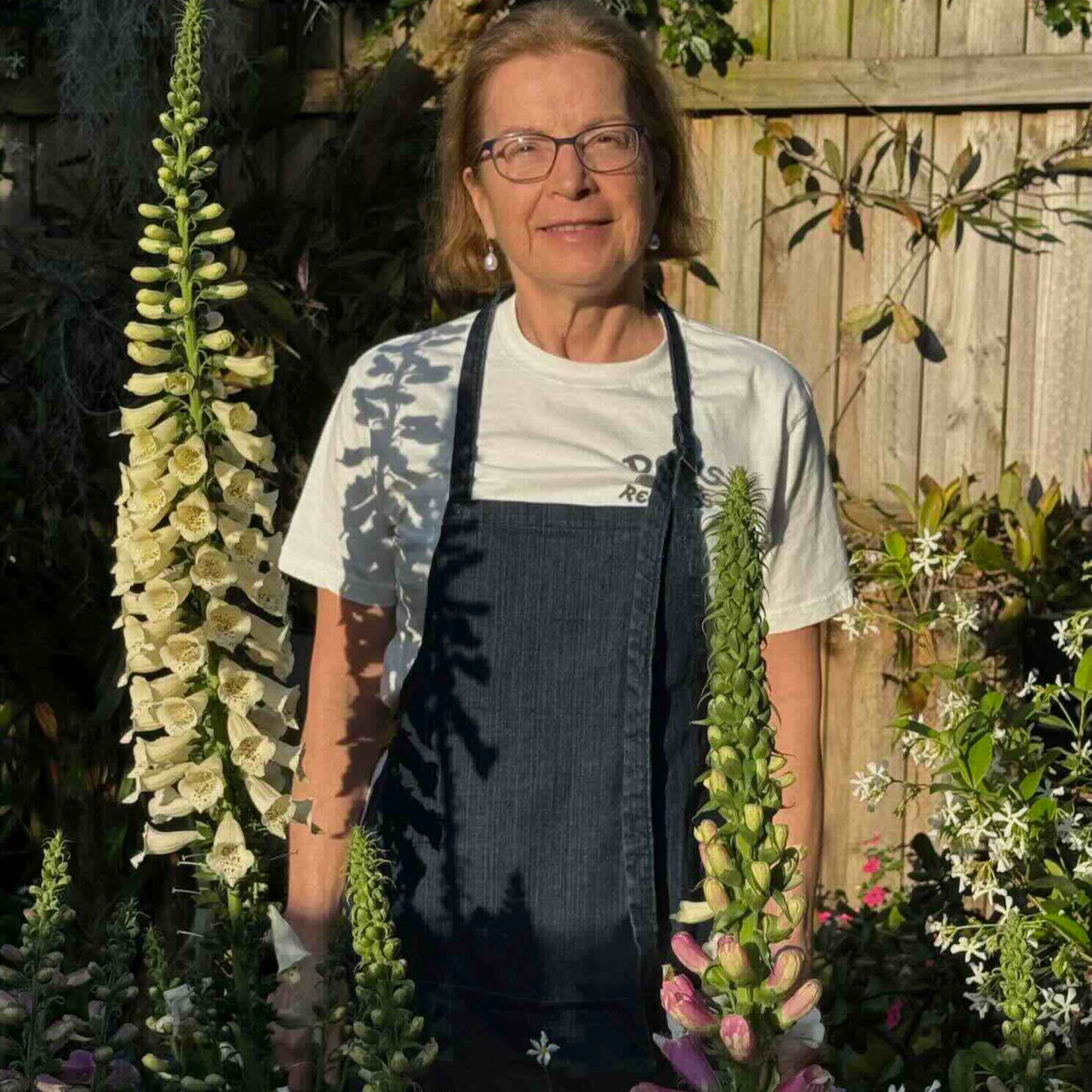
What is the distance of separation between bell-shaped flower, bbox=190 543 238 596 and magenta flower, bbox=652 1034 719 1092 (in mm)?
434

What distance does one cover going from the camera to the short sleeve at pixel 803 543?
2.18 meters

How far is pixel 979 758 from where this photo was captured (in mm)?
2393

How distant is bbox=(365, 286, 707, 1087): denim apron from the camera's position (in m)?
2.06

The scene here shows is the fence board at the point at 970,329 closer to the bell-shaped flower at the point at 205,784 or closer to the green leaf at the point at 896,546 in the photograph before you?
the green leaf at the point at 896,546

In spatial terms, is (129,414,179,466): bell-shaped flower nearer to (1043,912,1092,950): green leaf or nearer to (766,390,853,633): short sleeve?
(766,390,853,633): short sleeve

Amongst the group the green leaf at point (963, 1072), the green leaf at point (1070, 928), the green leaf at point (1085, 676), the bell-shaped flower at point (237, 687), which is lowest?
the green leaf at point (1070, 928)

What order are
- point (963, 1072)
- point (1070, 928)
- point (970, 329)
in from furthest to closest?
point (970, 329) < point (1070, 928) < point (963, 1072)

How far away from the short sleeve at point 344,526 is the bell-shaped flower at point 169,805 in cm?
85

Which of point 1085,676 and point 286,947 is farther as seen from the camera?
point 1085,676

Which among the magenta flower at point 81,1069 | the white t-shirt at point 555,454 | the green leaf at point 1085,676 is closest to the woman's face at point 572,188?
the white t-shirt at point 555,454

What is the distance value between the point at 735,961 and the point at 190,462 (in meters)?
0.53

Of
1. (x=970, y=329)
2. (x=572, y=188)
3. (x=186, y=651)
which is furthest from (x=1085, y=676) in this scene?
(x=970, y=329)

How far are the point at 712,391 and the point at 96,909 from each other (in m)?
2.79

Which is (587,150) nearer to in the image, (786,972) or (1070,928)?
(1070,928)
